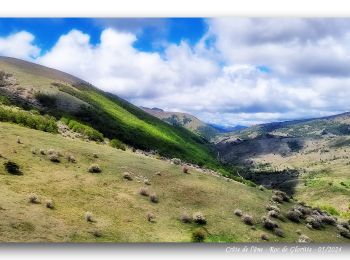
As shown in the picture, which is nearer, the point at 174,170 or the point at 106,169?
the point at 106,169

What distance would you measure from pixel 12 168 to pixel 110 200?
21.3 feet

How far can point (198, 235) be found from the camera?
25.3 metres

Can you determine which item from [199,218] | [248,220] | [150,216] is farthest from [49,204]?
[248,220]

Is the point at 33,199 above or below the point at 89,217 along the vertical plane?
above

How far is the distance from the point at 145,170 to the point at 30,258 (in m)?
12.6

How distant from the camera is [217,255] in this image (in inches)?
958

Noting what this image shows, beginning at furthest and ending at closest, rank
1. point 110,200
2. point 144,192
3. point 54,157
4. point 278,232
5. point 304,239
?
1. point 54,157
2. point 144,192
3. point 278,232
4. point 304,239
5. point 110,200

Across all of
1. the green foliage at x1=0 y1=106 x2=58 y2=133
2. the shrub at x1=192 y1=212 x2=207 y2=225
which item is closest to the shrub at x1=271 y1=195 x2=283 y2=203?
the shrub at x1=192 y1=212 x2=207 y2=225

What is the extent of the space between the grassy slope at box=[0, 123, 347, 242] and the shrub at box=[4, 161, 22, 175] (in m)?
0.41

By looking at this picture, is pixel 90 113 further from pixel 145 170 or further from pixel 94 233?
pixel 94 233

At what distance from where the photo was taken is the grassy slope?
2297 centimetres

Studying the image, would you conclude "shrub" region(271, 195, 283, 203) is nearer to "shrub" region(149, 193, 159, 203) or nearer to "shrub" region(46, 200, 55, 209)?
"shrub" region(149, 193, 159, 203)

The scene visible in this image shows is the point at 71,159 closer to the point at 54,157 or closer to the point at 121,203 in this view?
the point at 54,157

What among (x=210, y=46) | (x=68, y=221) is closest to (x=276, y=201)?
(x=210, y=46)
